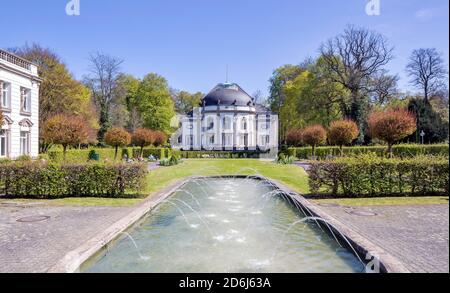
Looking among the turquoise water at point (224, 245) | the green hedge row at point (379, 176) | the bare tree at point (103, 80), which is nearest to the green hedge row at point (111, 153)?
the bare tree at point (103, 80)

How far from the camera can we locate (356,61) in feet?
116

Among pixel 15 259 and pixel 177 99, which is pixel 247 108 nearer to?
pixel 177 99

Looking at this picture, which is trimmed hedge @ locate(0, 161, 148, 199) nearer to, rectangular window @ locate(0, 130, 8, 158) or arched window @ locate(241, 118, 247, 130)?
rectangular window @ locate(0, 130, 8, 158)

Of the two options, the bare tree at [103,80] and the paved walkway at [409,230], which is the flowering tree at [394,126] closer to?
the paved walkway at [409,230]

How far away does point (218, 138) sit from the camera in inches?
2721

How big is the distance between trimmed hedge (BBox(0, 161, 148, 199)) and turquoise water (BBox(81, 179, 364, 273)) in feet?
6.66

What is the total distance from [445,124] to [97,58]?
1396 inches

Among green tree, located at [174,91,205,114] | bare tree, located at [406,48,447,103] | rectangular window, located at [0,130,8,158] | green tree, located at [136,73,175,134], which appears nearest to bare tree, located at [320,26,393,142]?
bare tree, located at [406,48,447,103]

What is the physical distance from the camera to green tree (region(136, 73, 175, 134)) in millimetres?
49531

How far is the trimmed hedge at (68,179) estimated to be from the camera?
1082cm
